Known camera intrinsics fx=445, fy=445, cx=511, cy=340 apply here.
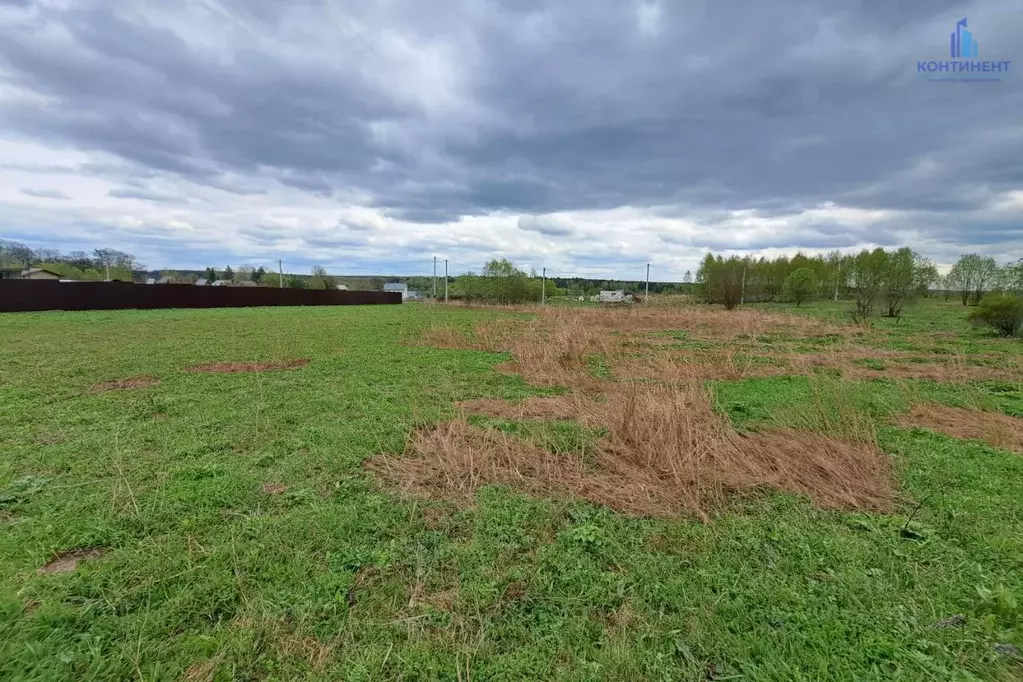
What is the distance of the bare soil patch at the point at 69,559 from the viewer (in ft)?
8.29

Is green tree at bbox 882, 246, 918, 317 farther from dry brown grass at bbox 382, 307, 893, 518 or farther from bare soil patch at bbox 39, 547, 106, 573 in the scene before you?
bare soil patch at bbox 39, 547, 106, 573

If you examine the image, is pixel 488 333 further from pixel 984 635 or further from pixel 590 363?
pixel 984 635

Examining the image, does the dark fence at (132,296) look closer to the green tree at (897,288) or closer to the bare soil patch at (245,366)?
the bare soil patch at (245,366)

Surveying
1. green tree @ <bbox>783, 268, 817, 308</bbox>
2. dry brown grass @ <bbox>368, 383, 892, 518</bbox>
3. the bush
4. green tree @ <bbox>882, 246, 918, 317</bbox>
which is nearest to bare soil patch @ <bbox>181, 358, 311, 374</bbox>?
dry brown grass @ <bbox>368, 383, 892, 518</bbox>

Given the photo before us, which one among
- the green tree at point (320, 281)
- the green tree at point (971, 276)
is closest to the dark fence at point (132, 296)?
the green tree at point (320, 281)

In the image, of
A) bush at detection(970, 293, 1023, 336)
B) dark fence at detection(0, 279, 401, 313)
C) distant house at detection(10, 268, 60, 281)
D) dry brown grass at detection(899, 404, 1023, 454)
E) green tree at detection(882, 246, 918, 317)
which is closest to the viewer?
dry brown grass at detection(899, 404, 1023, 454)

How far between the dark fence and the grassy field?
2208 centimetres

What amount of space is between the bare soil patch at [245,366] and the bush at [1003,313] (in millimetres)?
20701

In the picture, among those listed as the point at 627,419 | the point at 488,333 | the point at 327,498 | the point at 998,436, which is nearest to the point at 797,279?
the point at 488,333

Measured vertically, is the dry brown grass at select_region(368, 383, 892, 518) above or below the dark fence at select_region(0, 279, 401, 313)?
below

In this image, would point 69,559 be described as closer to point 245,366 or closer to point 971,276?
point 245,366

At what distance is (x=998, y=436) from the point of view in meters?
4.75

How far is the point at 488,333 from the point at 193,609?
37.2ft

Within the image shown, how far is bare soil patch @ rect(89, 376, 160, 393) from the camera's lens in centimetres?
660
